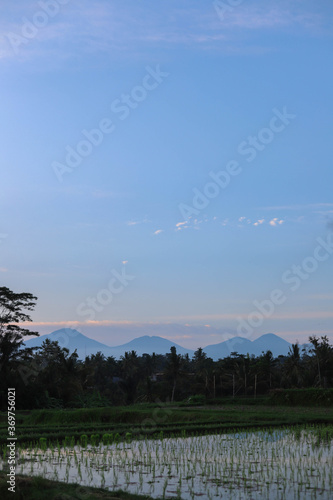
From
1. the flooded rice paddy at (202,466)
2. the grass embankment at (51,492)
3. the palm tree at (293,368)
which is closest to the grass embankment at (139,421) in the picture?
the flooded rice paddy at (202,466)

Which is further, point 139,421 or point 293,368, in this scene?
point 293,368

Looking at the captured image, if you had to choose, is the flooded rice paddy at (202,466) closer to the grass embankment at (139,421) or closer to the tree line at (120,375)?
the grass embankment at (139,421)

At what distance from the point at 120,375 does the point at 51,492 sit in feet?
133

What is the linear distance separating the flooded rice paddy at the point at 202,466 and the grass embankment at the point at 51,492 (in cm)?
63

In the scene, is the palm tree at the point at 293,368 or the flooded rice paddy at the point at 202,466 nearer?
the flooded rice paddy at the point at 202,466

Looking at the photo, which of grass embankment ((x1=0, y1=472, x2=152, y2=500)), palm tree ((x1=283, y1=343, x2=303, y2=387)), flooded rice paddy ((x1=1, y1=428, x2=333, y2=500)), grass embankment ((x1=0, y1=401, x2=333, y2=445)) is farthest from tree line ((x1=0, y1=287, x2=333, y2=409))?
grass embankment ((x1=0, y1=472, x2=152, y2=500))

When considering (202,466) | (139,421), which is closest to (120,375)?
(139,421)

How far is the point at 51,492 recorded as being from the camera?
6.30 m

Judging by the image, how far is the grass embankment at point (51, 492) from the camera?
6.14 meters

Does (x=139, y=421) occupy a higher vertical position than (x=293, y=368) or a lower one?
lower

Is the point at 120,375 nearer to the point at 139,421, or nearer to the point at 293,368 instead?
the point at 293,368

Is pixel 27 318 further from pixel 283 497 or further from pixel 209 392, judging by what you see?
pixel 283 497

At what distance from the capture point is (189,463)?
9227 mm

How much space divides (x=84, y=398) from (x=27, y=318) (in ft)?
16.7
